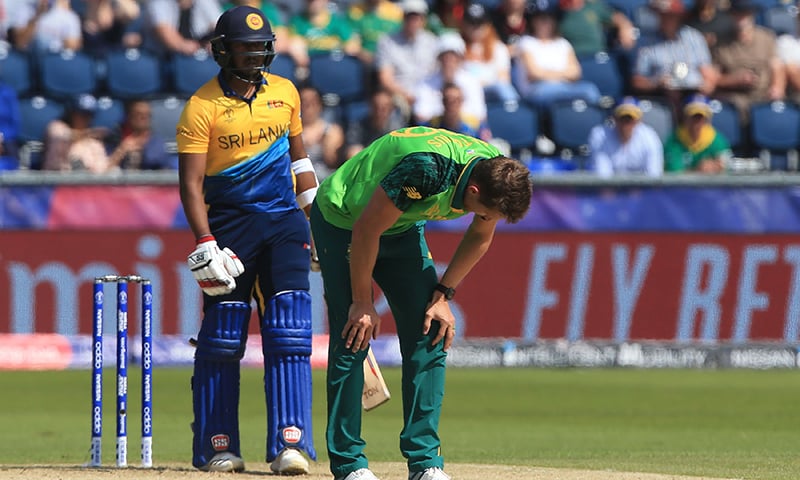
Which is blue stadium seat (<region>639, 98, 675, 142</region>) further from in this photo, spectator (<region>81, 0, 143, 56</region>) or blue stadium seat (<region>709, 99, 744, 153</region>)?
spectator (<region>81, 0, 143, 56</region>)

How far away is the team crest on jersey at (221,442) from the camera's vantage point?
24.7ft

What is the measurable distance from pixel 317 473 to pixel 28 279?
6.54m

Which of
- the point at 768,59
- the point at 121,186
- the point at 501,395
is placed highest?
the point at 768,59

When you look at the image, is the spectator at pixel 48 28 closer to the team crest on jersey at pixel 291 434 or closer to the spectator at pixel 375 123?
the spectator at pixel 375 123

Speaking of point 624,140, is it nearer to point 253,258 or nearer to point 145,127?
point 145,127

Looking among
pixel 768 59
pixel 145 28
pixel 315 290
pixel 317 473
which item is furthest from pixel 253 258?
pixel 768 59

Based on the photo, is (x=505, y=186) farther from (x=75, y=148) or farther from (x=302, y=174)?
(x=75, y=148)

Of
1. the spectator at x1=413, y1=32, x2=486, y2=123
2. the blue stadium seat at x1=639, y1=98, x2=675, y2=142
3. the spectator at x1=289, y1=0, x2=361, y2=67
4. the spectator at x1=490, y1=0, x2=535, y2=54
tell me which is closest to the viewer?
the spectator at x1=413, y1=32, x2=486, y2=123

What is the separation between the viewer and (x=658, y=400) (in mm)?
12023

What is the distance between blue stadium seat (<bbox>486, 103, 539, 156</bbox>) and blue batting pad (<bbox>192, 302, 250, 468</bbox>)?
28.4 feet

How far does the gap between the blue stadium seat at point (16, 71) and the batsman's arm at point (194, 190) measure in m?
9.16

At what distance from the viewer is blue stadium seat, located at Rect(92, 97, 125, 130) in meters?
15.4

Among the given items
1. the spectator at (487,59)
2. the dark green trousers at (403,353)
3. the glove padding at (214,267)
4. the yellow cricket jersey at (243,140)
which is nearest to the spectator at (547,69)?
the spectator at (487,59)

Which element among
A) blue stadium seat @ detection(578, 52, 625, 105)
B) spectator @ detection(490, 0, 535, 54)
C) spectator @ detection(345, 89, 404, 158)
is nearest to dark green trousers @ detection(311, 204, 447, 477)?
spectator @ detection(345, 89, 404, 158)
